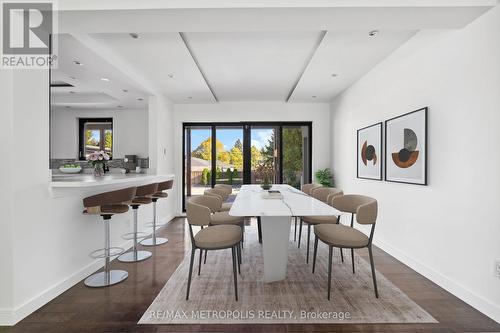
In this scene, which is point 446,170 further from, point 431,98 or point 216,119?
point 216,119

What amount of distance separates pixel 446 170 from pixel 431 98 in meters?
0.83

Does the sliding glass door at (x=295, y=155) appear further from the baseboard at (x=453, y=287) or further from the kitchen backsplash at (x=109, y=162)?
the kitchen backsplash at (x=109, y=162)

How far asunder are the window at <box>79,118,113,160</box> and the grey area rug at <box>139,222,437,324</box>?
437 cm

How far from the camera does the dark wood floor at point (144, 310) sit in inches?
73.6

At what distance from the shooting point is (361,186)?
4230 mm

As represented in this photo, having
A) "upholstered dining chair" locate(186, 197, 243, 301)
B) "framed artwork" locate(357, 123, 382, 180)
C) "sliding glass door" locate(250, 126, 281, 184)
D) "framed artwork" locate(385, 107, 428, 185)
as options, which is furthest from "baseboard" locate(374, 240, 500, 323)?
"sliding glass door" locate(250, 126, 281, 184)

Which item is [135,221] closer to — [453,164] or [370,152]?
[370,152]

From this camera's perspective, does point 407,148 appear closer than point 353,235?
No

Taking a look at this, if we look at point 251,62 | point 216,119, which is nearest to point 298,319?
point 251,62

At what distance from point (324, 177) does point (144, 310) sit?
4.38m

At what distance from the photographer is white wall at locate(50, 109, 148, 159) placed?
5730mm

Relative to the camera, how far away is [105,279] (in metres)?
2.61

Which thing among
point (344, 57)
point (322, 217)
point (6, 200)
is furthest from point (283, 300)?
point (344, 57)

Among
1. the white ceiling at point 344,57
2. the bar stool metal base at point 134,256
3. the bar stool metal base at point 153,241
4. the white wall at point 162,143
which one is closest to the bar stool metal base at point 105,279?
the bar stool metal base at point 134,256
